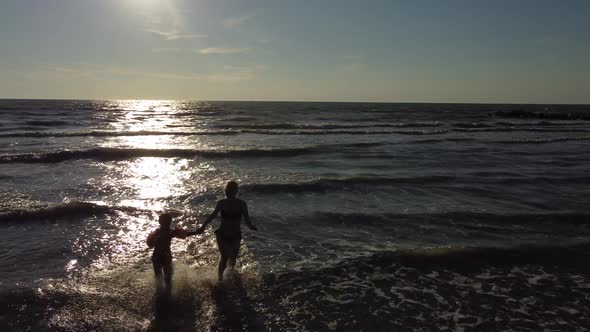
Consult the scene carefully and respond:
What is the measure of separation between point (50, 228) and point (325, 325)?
7.74m

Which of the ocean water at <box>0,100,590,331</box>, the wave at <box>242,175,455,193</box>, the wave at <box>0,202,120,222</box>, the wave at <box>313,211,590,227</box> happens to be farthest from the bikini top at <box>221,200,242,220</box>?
the wave at <box>242,175,455,193</box>

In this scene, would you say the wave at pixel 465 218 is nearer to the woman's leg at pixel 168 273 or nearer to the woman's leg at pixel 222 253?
the woman's leg at pixel 222 253

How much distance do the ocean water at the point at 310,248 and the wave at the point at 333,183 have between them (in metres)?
0.11

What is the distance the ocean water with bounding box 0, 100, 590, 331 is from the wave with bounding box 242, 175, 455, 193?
11 cm

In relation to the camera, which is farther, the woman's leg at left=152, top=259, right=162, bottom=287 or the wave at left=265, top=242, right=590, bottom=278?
the wave at left=265, top=242, right=590, bottom=278

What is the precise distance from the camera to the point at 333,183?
15.9 metres

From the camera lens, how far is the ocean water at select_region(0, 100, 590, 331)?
21.2 feet

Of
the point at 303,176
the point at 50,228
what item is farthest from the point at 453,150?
the point at 50,228

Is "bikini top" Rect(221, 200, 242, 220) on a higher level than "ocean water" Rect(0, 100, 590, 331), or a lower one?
higher

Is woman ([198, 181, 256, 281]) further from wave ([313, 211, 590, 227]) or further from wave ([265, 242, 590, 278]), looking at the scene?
wave ([313, 211, 590, 227])

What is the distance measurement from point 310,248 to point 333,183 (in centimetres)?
692

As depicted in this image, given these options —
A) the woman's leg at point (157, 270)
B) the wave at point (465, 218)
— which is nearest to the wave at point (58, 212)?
the woman's leg at point (157, 270)

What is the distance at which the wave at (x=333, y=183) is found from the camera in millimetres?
14914

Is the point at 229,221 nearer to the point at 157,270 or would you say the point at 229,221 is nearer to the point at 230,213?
the point at 230,213
